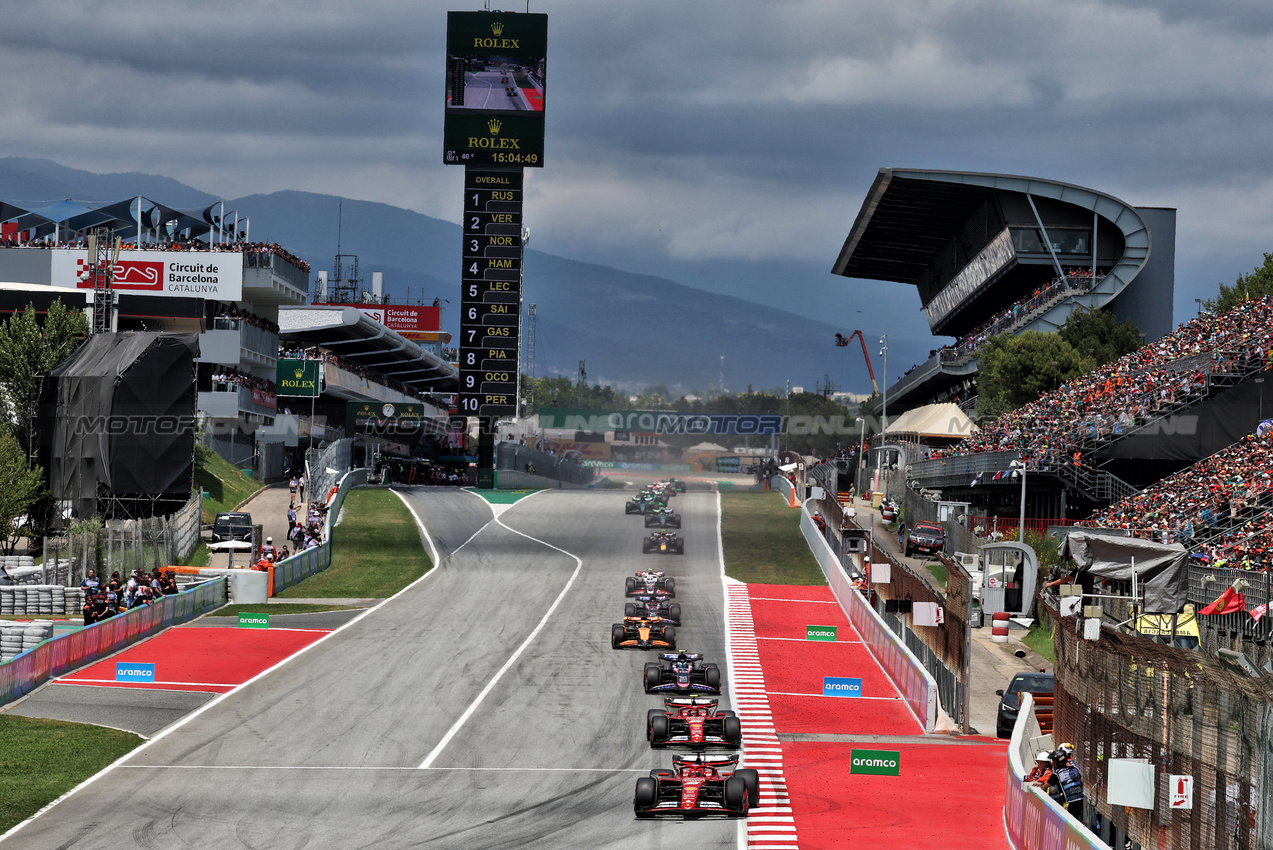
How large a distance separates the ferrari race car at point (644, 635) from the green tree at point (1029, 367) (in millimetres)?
49087

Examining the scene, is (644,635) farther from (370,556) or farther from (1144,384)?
(1144,384)

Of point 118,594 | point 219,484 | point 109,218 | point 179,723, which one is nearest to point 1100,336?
point 219,484

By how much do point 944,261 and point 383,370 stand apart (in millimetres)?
51698

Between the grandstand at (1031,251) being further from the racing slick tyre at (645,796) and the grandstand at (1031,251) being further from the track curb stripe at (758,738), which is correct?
the racing slick tyre at (645,796)

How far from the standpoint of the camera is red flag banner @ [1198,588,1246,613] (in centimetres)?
2616

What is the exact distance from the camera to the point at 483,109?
242 feet

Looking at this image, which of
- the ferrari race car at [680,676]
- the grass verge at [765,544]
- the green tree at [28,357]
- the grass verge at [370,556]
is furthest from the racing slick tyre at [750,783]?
the green tree at [28,357]

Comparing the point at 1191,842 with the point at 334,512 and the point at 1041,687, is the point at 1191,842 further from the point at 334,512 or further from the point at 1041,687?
the point at 334,512

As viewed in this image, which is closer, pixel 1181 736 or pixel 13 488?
pixel 1181 736

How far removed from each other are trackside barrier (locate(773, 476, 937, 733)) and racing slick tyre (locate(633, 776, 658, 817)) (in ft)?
30.2

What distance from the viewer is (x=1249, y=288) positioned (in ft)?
254

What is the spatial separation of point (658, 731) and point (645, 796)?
13.5 ft

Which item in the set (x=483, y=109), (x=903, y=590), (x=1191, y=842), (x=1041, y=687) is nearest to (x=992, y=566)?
(x=903, y=590)

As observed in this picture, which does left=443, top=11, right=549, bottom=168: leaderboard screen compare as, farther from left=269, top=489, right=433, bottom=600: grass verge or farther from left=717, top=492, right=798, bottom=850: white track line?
left=717, top=492, right=798, bottom=850: white track line
